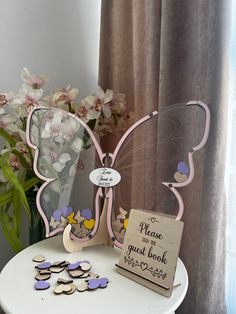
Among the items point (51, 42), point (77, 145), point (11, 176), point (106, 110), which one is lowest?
point (11, 176)

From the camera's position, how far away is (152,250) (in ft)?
2.56

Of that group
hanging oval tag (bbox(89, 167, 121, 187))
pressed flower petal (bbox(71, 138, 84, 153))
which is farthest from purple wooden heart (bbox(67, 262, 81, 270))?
pressed flower petal (bbox(71, 138, 84, 153))

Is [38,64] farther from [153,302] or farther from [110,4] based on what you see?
[153,302]

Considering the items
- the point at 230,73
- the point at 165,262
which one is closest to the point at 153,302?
the point at 165,262

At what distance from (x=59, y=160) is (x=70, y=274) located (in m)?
0.32

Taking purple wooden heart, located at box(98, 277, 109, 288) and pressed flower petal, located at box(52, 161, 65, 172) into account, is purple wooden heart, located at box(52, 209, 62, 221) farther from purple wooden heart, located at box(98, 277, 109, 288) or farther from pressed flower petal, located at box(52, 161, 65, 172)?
purple wooden heart, located at box(98, 277, 109, 288)

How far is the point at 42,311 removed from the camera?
27.2 inches

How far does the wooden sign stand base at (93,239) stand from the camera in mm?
925

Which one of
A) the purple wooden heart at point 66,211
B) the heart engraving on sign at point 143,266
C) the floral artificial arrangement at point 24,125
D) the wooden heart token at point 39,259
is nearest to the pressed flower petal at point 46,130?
the floral artificial arrangement at point 24,125

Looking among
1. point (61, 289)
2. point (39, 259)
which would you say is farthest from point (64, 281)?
point (39, 259)

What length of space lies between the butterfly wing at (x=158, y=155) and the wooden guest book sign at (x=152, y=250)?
0.33ft

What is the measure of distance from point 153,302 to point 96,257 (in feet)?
0.83

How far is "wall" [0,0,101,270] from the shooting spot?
4.12 ft

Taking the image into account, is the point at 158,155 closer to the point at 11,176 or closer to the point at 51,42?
the point at 11,176
